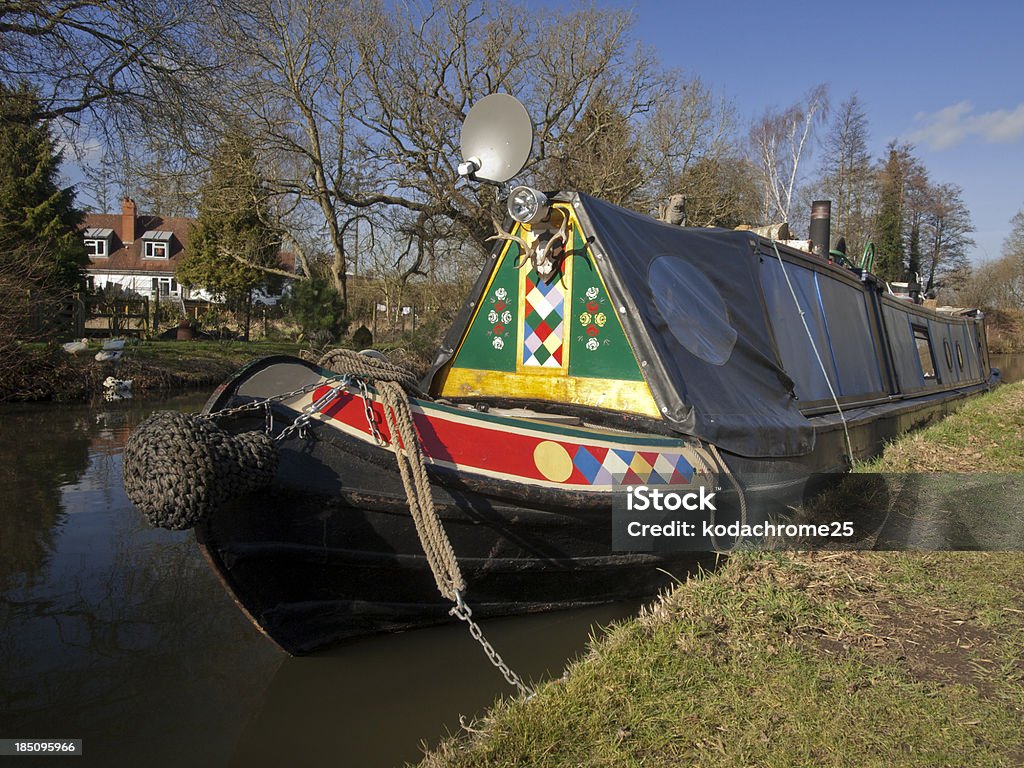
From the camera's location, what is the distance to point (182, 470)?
3.02 meters

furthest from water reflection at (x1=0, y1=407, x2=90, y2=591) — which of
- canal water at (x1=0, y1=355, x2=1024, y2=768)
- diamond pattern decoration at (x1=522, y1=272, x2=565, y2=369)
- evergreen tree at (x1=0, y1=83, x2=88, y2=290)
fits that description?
evergreen tree at (x1=0, y1=83, x2=88, y2=290)

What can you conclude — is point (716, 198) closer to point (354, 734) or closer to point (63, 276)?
point (63, 276)

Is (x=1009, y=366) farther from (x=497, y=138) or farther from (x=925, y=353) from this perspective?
(x=497, y=138)

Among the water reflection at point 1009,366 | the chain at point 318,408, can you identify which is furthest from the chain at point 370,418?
the water reflection at point 1009,366

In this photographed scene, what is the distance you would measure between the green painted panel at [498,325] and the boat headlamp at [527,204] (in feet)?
2.15

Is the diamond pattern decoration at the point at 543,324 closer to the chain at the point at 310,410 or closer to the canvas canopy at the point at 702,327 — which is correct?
the canvas canopy at the point at 702,327

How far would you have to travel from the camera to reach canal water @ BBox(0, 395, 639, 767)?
3420 millimetres

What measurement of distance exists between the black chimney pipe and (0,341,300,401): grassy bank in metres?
8.07

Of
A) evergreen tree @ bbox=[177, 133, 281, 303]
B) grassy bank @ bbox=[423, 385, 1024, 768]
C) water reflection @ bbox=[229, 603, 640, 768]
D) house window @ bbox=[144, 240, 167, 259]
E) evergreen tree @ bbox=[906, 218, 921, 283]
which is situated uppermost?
evergreen tree @ bbox=[906, 218, 921, 283]

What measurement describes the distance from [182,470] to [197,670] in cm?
159

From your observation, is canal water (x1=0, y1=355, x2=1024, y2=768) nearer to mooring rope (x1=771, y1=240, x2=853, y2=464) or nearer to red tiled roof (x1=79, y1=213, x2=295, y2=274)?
mooring rope (x1=771, y1=240, x2=853, y2=464)

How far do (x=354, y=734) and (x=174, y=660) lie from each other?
1259 mm

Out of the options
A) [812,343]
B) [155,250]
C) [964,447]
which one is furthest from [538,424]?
[155,250]

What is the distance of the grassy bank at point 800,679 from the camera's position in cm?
248
